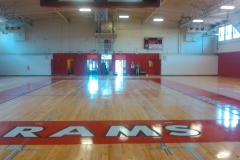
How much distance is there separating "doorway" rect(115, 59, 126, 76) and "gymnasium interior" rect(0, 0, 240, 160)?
0.13 metres

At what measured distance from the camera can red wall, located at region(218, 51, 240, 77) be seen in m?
25.4

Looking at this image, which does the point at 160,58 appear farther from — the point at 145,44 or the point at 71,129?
the point at 71,129

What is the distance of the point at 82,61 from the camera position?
29.9 meters

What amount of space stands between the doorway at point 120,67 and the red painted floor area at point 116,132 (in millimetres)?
23814

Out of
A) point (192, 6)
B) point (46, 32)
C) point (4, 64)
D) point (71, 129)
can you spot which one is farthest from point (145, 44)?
point (71, 129)

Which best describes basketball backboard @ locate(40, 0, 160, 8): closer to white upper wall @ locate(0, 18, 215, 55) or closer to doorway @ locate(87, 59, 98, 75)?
white upper wall @ locate(0, 18, 215, 55)

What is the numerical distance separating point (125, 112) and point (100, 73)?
22.5 meters

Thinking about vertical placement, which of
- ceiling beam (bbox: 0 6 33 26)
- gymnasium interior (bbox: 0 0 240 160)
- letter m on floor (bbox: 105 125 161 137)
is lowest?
letter m on floor (bbox: 105 125 161 137)

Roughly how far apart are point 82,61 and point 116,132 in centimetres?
2491

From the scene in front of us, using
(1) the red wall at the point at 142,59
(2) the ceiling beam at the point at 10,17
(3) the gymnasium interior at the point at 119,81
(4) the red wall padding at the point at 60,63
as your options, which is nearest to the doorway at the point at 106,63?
(3) the gymnasium interior at the point at 119,81

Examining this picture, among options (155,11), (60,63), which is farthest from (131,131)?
(60,63)

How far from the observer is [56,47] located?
96.8 ft

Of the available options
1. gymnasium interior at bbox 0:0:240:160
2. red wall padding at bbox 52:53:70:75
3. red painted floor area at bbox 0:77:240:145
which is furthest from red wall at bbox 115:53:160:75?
red painted floor area at bbox 0:77:240:145

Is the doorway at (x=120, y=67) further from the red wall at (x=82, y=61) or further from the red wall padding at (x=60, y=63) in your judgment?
the red wall padding at (x=60, y=63)
